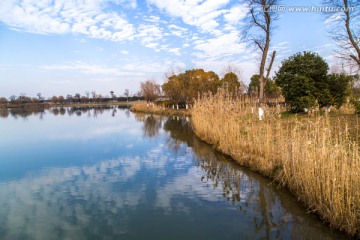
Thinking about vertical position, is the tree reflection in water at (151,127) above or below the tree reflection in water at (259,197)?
above

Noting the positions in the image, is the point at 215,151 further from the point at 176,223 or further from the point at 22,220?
the point at 22,220

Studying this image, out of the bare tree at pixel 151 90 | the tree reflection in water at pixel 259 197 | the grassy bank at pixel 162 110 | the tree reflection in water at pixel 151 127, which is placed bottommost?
the tree reflection in water at pixel 259 197

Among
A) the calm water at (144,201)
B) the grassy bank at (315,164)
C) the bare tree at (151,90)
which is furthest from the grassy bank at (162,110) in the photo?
the grassy bank at (315,164)

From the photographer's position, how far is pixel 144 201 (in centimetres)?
538

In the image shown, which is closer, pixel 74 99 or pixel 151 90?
pixel 151 90

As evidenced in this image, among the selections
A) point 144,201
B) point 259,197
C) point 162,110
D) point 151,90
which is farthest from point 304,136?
point 151,90

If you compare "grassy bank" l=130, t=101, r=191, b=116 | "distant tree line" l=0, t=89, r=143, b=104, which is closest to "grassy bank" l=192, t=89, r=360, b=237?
"grassy bank" l=130, t=101, r=191, b=116

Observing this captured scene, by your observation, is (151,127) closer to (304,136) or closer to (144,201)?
(144,201)

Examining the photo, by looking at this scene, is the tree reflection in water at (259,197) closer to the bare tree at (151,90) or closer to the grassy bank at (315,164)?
the grassy bank at (315,164)

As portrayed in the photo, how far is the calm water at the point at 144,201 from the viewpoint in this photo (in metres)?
4.19

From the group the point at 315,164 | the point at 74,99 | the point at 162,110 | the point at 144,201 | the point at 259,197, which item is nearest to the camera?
the point at 315,164

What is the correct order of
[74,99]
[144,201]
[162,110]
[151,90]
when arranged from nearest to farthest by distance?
1. [144,201]
2. [162,110]
3. [151,90]
4. [74,99]

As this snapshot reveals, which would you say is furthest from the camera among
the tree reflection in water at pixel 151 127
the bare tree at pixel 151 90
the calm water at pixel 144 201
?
the bare tree at pixel 151 90

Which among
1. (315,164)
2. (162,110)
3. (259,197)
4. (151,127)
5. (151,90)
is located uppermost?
(151,90)
